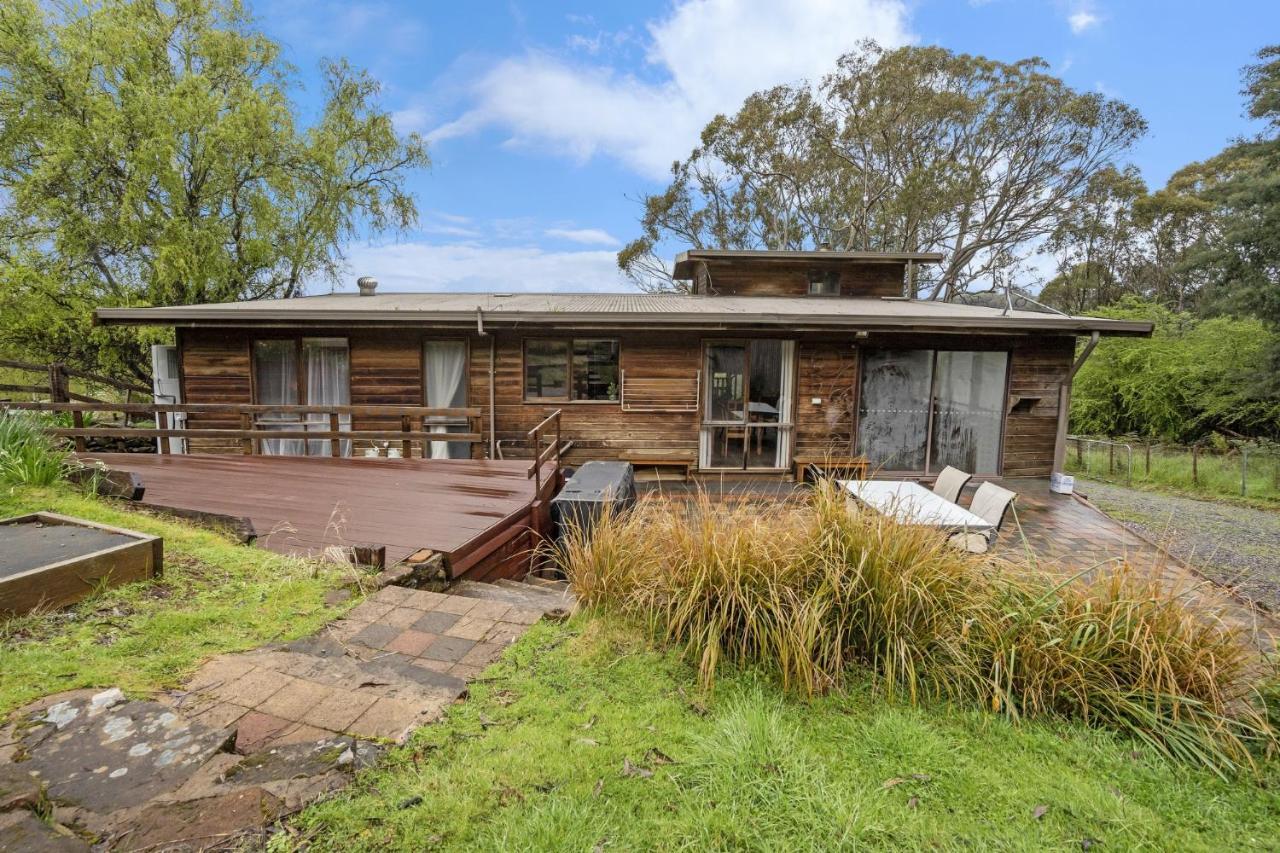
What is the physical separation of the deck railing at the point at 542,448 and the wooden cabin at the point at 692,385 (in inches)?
10.4

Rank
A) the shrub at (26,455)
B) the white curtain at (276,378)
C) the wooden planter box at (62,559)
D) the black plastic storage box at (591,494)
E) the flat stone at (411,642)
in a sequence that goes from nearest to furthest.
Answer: the wooden planter box at (62,559), the flat stone at (411,642), the shrub at (26,455), the black plastic storage box at (591,494), the white curtain at (276,378)

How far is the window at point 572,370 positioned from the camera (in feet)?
27.8

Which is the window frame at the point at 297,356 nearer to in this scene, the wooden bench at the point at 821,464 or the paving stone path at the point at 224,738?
the paving stone path at the point at 224,738

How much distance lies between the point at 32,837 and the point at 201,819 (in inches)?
13.5

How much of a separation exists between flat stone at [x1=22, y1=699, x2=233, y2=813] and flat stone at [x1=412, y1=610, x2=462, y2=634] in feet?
3.38

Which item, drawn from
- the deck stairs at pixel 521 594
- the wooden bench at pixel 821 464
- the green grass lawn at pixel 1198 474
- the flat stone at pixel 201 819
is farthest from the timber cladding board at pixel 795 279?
the flat stone at pixel 201 819

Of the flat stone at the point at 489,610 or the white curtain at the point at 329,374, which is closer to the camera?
A: the flat stone at the point at 489,610

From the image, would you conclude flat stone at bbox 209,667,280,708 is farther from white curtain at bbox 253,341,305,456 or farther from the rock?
white curtain at bbox 253,341,305,456

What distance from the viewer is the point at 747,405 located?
8.67 m

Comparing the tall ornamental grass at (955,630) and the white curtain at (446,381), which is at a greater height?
the white curtain at (446,381)

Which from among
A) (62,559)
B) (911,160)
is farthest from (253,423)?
(911,160)

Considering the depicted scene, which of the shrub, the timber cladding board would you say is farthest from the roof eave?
the timber cladding board

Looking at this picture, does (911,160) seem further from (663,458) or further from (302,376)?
(302,376)

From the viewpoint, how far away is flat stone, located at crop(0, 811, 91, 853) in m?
1.37
